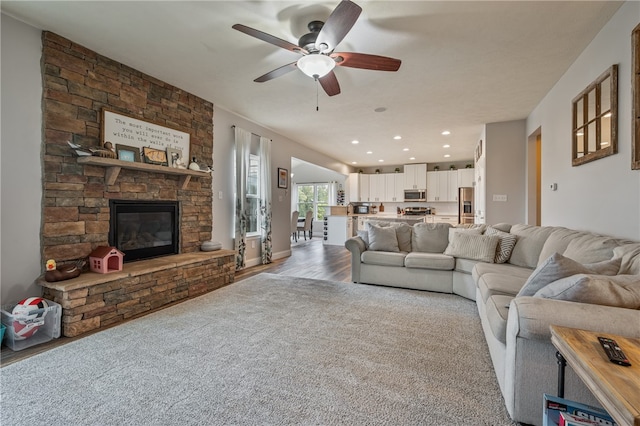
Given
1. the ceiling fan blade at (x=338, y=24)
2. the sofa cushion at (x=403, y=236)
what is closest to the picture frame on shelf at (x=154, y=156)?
the ceiling fan blade at (x=338, y=24)

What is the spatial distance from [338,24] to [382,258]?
9.58ft

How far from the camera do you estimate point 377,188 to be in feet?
32.7

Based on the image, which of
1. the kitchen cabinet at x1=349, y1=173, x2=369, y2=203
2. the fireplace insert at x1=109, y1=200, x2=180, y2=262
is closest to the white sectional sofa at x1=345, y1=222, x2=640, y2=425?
the fireplace insert at x1=109, y1=200, x2=180, y2=262

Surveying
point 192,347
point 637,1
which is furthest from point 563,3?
point 192,347

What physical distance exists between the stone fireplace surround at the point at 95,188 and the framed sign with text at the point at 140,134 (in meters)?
0.08

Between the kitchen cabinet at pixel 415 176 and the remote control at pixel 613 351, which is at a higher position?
the kitchen cabinet at pixel 415 176

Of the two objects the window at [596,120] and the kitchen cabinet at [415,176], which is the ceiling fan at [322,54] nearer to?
the window at [596,120]

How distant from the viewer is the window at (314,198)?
10.9 meters

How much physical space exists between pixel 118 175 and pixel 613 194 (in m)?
4.62

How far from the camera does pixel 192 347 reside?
7.19ft

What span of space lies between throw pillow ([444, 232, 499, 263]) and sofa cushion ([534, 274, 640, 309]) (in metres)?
2.03

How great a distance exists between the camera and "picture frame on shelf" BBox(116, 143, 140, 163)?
10.1 feet

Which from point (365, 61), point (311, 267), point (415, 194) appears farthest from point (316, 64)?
point (415, 194)

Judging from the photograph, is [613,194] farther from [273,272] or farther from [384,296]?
[273,272]
